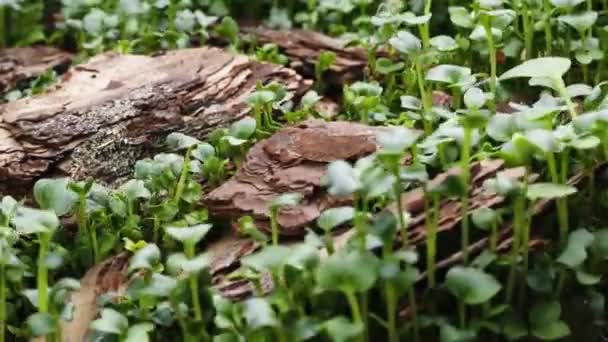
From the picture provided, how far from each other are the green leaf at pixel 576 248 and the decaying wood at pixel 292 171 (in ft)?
1.25

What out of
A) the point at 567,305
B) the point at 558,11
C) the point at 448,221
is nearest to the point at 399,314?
the point at 448,221

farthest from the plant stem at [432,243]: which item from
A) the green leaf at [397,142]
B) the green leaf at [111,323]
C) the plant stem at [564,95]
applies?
Answer: the green leaf at [111,323]

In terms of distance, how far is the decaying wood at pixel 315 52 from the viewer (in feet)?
7.55

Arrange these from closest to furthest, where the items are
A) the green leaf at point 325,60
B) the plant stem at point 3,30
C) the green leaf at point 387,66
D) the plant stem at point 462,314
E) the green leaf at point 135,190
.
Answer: the plant stem at point 462,314 → the green leaf at point 135,190 → the green leaf at point 387,66 → the green leaf at point 325,60 → the plant stem at point 3,30

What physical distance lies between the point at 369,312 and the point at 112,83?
946 millimetres

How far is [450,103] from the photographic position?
1.97m

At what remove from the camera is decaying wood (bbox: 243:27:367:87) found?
2303mm

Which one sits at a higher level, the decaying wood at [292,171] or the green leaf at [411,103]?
the green leaf at [411,103]

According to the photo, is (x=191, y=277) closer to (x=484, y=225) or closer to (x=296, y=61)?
(x=484, y=225)

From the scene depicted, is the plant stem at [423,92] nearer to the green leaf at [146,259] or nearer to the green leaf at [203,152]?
the green leaf at [203,152]

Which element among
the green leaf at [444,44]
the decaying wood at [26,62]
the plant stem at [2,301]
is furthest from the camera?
the decaying wood at [26,62]

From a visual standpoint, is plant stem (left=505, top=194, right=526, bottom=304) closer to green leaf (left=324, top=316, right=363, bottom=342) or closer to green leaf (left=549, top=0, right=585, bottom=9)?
green leaf (left=324, top=316, right=363, bottom=342)

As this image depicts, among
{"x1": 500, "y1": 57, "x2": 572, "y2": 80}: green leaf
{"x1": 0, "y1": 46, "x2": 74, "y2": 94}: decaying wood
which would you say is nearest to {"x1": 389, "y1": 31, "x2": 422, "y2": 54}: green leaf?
{"x1": 500, "y1": 57, "x2": 572, "y2": 80}: green leaf

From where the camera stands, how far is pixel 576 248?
140cm
